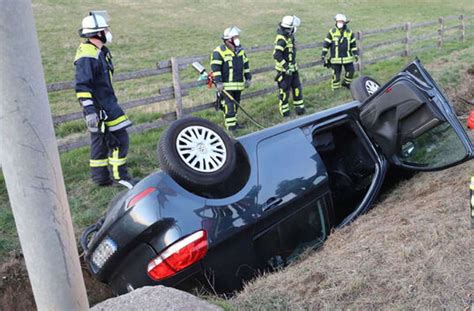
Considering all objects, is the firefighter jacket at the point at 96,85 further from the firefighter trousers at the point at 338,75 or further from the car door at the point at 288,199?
the firefighter trousers at the point at 338,75

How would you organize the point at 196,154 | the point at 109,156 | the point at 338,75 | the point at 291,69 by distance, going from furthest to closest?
the point at 338,75 < the point at 291,69 < the point at 109,156 < the point at 196,154

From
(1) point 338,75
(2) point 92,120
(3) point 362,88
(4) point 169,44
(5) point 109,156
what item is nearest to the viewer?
(3) point 362,88

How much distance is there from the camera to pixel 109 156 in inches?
223

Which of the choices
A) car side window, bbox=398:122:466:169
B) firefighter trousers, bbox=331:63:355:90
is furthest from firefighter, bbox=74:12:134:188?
firefighter trousers, bbox=331:63:355:90

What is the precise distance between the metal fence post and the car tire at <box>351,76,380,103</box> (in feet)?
10.8

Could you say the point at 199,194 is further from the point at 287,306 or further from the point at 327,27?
the point at 327,27

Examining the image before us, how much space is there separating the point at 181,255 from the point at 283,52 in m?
6.85

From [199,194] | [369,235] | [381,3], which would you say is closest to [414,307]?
[369,235]

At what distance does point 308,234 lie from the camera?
3.38 m

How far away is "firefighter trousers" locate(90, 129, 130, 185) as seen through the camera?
5.59 meters

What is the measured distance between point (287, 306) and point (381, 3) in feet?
120

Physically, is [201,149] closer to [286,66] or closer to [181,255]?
[181,255]

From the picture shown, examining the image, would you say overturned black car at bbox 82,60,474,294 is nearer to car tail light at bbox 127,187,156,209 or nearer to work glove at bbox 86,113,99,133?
car tail light at bbox 127,187,156,209

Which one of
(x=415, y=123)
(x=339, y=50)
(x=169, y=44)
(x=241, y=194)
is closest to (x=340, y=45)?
(x=339, y=50)
